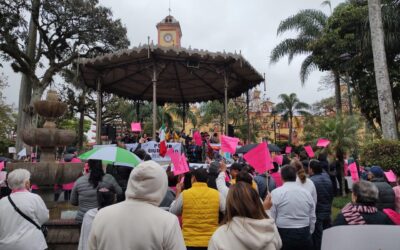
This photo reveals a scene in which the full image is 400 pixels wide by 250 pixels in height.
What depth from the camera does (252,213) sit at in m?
2.34

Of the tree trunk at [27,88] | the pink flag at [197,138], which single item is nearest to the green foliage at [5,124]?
the tree trunk at [27,88]

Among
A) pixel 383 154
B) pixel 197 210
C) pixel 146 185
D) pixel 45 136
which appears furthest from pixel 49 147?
pixel 383 154

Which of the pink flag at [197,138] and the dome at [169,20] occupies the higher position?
the dome at [169,20]

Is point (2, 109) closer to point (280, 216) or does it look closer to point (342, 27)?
point (342, 27)

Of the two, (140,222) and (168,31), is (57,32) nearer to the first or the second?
(140,222)

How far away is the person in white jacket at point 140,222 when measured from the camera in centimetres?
208

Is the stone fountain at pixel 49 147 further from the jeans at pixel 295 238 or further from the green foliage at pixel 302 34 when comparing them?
the green foliage at pixel 302 34

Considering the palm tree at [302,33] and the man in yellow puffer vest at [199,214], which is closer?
the man in yellow puffer vest at [199,214]

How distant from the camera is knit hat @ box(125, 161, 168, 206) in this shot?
2180 mm

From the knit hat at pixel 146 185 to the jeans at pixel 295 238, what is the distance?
243cm

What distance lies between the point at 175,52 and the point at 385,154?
8.01 m

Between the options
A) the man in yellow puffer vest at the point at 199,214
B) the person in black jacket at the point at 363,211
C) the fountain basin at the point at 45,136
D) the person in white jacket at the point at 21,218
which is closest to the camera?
the person in black jacket at the point at 363,211

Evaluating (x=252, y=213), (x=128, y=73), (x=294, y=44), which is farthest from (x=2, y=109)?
(x=252, y=213)

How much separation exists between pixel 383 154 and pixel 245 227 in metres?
10.5
